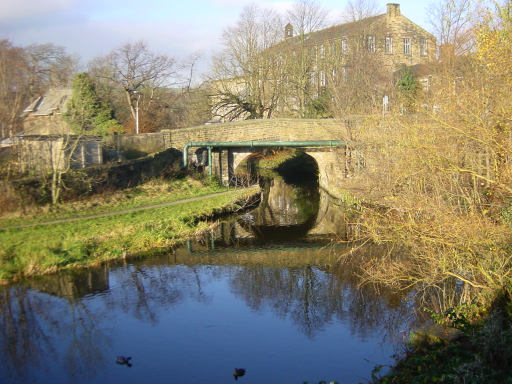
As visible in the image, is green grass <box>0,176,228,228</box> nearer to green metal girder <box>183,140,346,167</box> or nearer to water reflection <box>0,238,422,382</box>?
green metal girder <box>183,140,346,167</box>

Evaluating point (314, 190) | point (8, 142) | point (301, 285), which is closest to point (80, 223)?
point (8, 142)

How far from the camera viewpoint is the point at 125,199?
62.3 feet

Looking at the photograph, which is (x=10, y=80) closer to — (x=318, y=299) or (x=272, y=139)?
(x=272, y=139)

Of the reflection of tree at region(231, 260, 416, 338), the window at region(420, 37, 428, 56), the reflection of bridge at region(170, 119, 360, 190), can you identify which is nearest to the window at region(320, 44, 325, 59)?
the window at region(420, 37, 428, 56)

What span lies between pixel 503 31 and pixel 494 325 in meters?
6.25

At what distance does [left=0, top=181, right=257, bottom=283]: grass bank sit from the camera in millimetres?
12125

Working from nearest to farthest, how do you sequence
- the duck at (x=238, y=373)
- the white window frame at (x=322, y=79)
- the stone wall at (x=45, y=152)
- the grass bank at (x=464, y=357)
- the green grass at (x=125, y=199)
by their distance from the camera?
the grass bank at (x=464, y=357) → the duck at (x=238, y=373) → the green grass at (x=125, y=199) → the stone wall at (x=45, y=152) → the white window frame at (x=322, y=79)

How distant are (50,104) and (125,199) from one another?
828 inches

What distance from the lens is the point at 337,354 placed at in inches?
324

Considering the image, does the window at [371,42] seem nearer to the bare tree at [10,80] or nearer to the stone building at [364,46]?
the stone building at [364,46]

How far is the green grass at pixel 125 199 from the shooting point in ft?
50.7

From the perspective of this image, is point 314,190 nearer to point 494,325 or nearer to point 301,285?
point 301,285

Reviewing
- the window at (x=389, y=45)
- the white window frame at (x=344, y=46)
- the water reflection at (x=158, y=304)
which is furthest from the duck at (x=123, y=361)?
the window at (x=389, y=45)

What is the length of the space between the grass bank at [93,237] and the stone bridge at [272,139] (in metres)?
6.39
